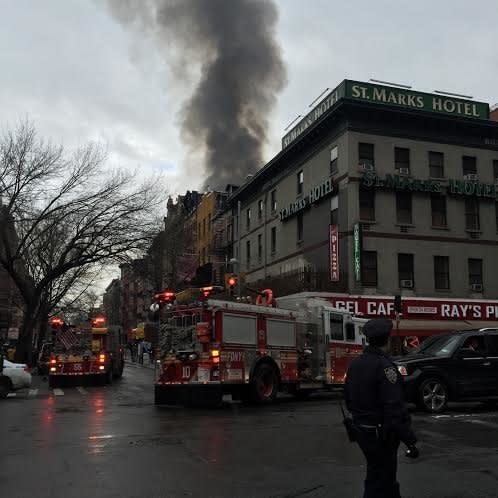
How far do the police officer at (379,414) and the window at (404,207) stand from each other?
27.4m

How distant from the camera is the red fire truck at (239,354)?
14.3 meters

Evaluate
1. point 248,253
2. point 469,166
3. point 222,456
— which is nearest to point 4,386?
point 222,456

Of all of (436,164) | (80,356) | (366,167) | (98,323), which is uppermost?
(436,164)

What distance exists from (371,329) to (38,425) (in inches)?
348

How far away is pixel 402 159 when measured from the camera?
31.3 meters

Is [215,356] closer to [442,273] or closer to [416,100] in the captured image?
[442,273]

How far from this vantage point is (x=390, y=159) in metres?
30.9

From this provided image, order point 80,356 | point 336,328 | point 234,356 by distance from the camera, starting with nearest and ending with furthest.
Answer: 1. point 234,356
2. point 336,328
3. point 80,356

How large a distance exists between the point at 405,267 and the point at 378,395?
27.4m

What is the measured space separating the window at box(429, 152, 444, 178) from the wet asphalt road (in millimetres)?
20175

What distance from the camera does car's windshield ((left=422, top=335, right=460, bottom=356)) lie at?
42.1 ft

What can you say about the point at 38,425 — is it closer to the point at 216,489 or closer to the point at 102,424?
the point at 102,424

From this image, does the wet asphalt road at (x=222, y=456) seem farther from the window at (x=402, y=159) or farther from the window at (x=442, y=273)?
the window at (x=402, y=159)

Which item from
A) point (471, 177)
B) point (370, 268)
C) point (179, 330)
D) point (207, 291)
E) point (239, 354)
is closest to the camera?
point (239, 354)
